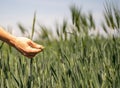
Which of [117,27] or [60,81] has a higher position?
[117,27]

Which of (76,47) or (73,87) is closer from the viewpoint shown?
(73,87)

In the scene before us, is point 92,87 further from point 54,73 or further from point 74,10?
point 74,10

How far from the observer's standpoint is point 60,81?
3.43ft

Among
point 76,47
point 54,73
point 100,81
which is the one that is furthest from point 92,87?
point 76,47

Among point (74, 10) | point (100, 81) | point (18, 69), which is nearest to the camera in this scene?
point (100, 81)

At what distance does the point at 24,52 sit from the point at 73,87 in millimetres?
214

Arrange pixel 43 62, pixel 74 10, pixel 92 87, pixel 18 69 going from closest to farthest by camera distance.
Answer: pixel 92 87, pixel 18 69, pixel 43 62, pixel 74 10

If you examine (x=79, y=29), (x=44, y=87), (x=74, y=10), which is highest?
(x=74, y=10)

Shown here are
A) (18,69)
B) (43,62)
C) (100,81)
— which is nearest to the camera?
(100,81)

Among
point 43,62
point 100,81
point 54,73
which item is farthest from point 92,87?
point 43,62

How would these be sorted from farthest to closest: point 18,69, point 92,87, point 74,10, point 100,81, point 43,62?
1. point 74,10
2. point 43,62
3. point 18,69
4. point 100,81
5. point 92,87

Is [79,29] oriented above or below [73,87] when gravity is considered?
above

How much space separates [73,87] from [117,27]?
556 millimetres

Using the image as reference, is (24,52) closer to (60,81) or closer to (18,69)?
(60,81)
